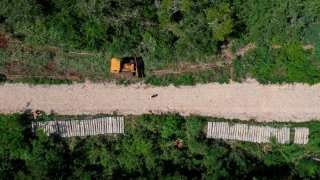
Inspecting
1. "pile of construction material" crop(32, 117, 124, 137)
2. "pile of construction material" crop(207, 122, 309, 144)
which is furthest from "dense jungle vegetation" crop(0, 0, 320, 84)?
"pile of construction material" crop(207, 122, 309, 144)

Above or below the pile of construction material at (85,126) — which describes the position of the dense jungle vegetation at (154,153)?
below

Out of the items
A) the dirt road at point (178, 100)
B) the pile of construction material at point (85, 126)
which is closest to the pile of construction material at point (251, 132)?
the dirt road at point (178, 100)

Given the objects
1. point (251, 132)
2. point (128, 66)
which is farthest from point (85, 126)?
point (251, 132)

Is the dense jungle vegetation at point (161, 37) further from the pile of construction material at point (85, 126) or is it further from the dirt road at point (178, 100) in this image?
the pile of construction material at point (85, 126)

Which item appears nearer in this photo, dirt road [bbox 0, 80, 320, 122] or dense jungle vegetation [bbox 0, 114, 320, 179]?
dense jungle vegetation [bbox 0, 114, 320, 179]

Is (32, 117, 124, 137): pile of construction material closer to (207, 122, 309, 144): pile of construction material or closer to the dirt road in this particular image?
the dirt road
